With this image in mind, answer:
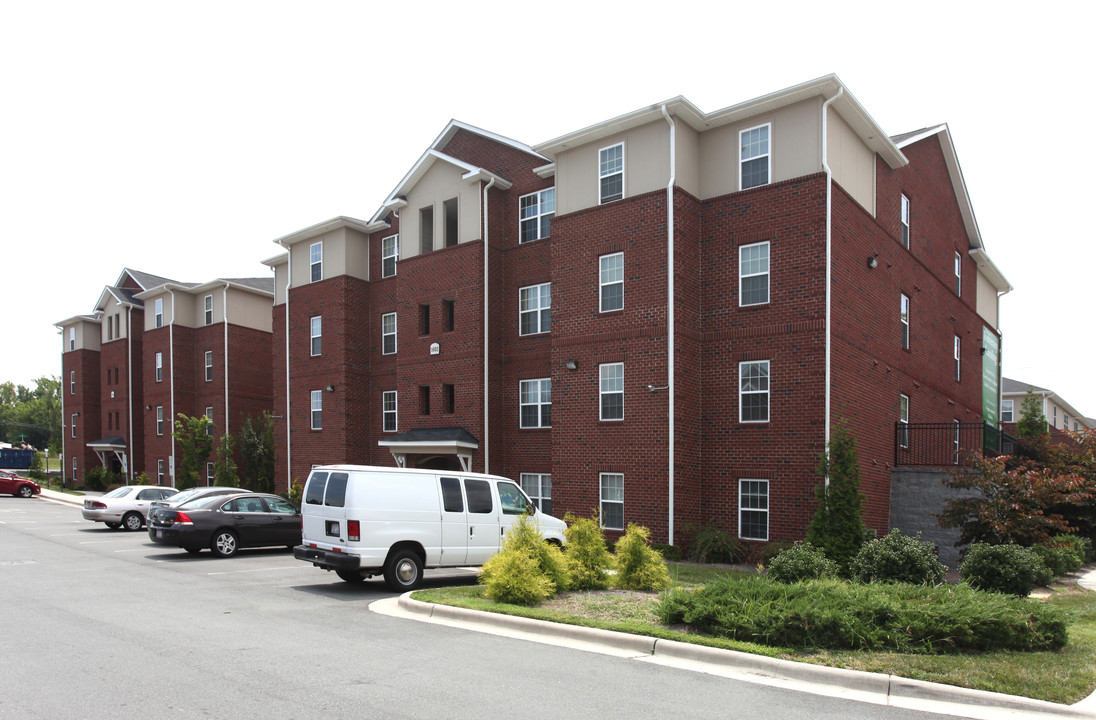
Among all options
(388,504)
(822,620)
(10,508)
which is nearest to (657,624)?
(822,620)

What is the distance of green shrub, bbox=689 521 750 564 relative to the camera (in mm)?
17891

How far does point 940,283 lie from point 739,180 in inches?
410

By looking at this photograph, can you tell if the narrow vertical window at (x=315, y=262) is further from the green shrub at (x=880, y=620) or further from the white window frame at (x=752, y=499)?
the green shrub at (x=880, y=620)

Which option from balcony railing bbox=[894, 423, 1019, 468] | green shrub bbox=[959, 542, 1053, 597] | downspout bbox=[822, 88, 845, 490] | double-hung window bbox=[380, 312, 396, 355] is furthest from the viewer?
double-hung window bbox=[380, 312, 396, 355]

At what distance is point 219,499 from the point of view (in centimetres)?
1852

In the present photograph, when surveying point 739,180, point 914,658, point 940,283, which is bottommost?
point 914,658

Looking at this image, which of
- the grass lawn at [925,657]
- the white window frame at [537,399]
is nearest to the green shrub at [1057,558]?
the grass lawn at [925,657]

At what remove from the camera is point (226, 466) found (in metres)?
34.6

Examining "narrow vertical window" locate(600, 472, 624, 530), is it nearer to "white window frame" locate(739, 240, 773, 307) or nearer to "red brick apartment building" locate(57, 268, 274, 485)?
"white window frame" locate(739, 240, 773, 307)

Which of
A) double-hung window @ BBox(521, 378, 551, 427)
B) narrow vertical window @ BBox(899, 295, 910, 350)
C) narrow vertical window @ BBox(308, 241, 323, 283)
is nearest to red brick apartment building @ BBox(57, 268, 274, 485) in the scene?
narrow vertical window @ BBox(308, 241, 323, 283)

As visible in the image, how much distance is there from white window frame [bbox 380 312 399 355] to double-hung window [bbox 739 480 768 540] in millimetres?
14851

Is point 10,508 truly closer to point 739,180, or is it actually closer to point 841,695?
point 739,180

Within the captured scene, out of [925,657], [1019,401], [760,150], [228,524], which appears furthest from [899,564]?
[1019,401]

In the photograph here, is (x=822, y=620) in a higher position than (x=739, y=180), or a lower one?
lower
